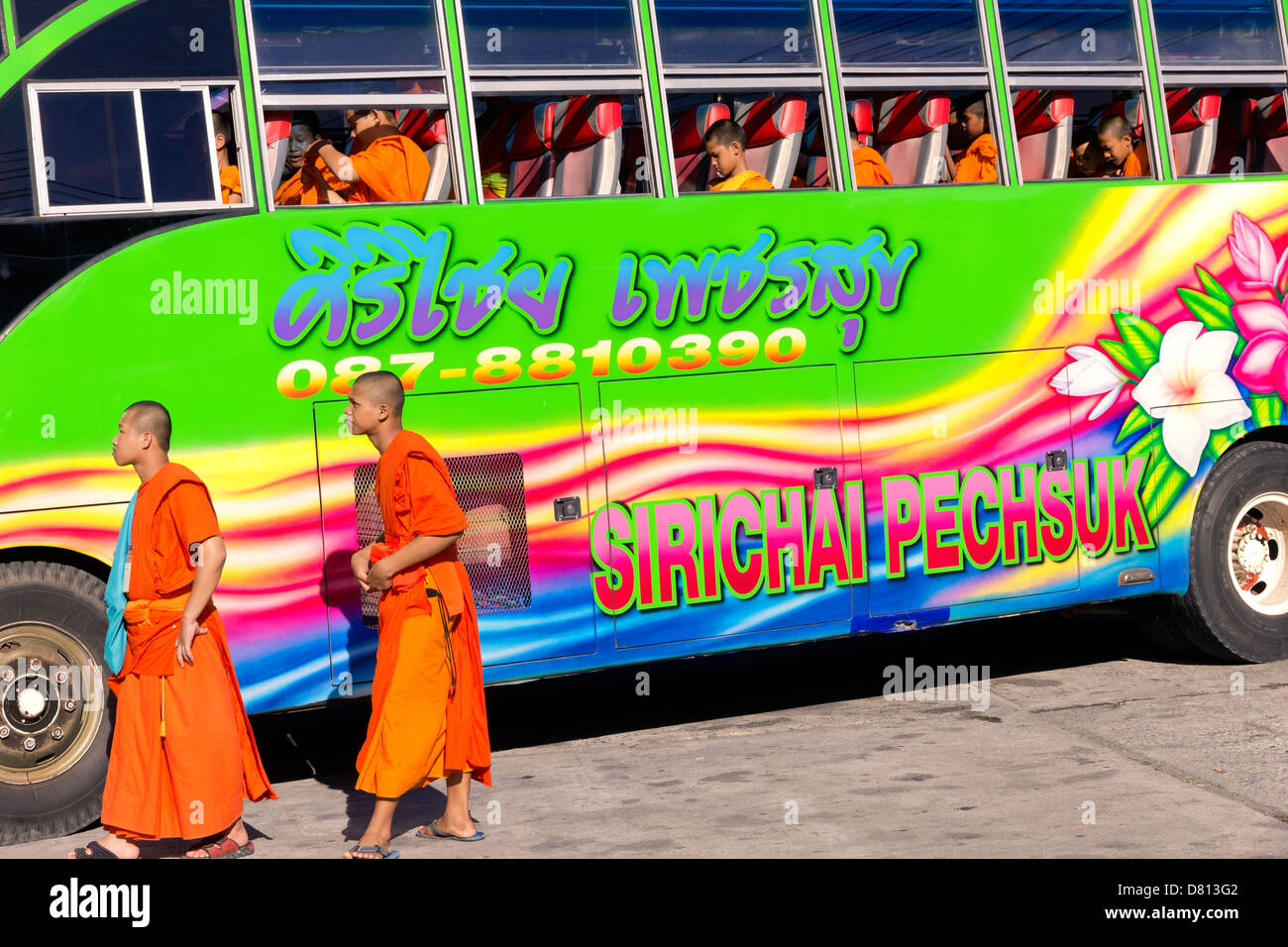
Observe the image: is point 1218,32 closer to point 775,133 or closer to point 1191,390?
point 1191,390

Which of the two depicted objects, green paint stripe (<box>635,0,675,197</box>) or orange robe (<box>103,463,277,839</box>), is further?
green paint stripe (<box>635,0,675,197</box>)

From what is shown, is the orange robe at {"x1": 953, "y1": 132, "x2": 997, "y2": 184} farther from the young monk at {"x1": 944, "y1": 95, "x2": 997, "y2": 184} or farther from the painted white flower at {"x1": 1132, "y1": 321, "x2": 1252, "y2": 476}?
the painted white flower at {"x1": 1132, "y1": 321, "x2": 1252, "y2": 476}

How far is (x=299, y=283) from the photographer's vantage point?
7203 millimetres

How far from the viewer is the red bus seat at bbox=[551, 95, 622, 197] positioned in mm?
7828

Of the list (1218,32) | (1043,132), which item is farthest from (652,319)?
(1218,32)

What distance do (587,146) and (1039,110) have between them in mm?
2629

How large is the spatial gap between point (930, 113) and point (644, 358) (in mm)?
2136

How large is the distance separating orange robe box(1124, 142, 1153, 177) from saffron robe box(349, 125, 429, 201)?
4035 millimetres

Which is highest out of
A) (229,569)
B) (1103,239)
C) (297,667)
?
(1103,239)

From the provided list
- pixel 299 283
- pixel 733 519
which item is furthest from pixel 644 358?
pixel 299 283

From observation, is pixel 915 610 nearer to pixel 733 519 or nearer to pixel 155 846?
pixel 733 519

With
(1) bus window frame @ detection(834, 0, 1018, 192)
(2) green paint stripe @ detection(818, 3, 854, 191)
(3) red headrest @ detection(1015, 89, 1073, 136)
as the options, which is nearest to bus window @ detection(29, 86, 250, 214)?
(2) green paint stripe @ detection(818, 3, 854, 191)

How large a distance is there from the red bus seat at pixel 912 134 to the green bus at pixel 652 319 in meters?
0.02

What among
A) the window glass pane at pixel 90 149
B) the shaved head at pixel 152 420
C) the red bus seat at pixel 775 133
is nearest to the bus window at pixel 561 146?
the red bus seat at pixel 775 133
